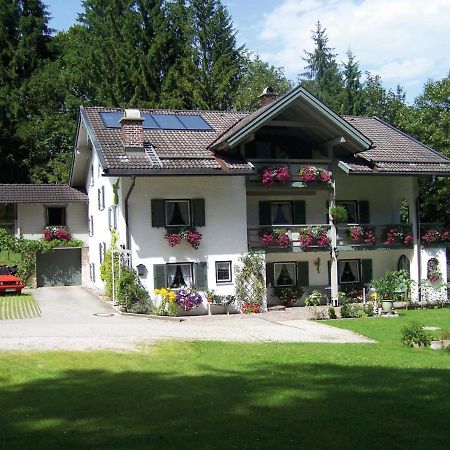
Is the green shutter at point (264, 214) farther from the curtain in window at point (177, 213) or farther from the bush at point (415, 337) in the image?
the bush at point (415, 337)

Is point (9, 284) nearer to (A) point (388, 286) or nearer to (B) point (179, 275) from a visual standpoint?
(B) point (179, 275)

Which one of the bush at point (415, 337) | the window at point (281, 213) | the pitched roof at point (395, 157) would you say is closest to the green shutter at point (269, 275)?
the window at point (281, 213)

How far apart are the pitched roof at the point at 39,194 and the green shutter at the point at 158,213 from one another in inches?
466

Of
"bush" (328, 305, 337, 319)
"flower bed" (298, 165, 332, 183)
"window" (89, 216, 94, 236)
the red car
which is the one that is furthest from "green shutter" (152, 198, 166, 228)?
"window" (89, 216, 94, 236)

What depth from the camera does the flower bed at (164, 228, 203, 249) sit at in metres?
24.7

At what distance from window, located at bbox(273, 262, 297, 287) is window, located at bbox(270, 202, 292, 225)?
188cm

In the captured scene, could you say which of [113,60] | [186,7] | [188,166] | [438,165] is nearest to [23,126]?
[113,60]

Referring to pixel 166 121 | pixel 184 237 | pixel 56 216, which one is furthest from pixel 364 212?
pixel 56 216

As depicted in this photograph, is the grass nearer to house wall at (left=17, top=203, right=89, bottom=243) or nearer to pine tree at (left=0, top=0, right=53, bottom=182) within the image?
house wall at (left=17, top=203, right=89, bottom=243)

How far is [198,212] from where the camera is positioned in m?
25.6

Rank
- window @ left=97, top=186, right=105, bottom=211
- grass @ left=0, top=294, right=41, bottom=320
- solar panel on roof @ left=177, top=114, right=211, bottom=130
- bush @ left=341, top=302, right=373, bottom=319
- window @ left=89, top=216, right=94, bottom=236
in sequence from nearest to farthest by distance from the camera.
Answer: grass @ left=0, top=294, right=41, bottom=320, bush @ left=341, top=302, right=373, bottom=319, solar panel on roof @ left=177, top=114, right=211, bottom=130, window @ left=97, top=186, right=105, bottom=211, window @ left=89, top=216, right=94, bottom=236

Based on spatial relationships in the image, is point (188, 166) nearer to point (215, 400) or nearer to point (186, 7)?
point (215, 400)

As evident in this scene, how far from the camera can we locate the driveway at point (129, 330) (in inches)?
602

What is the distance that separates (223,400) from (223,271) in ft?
55.0
